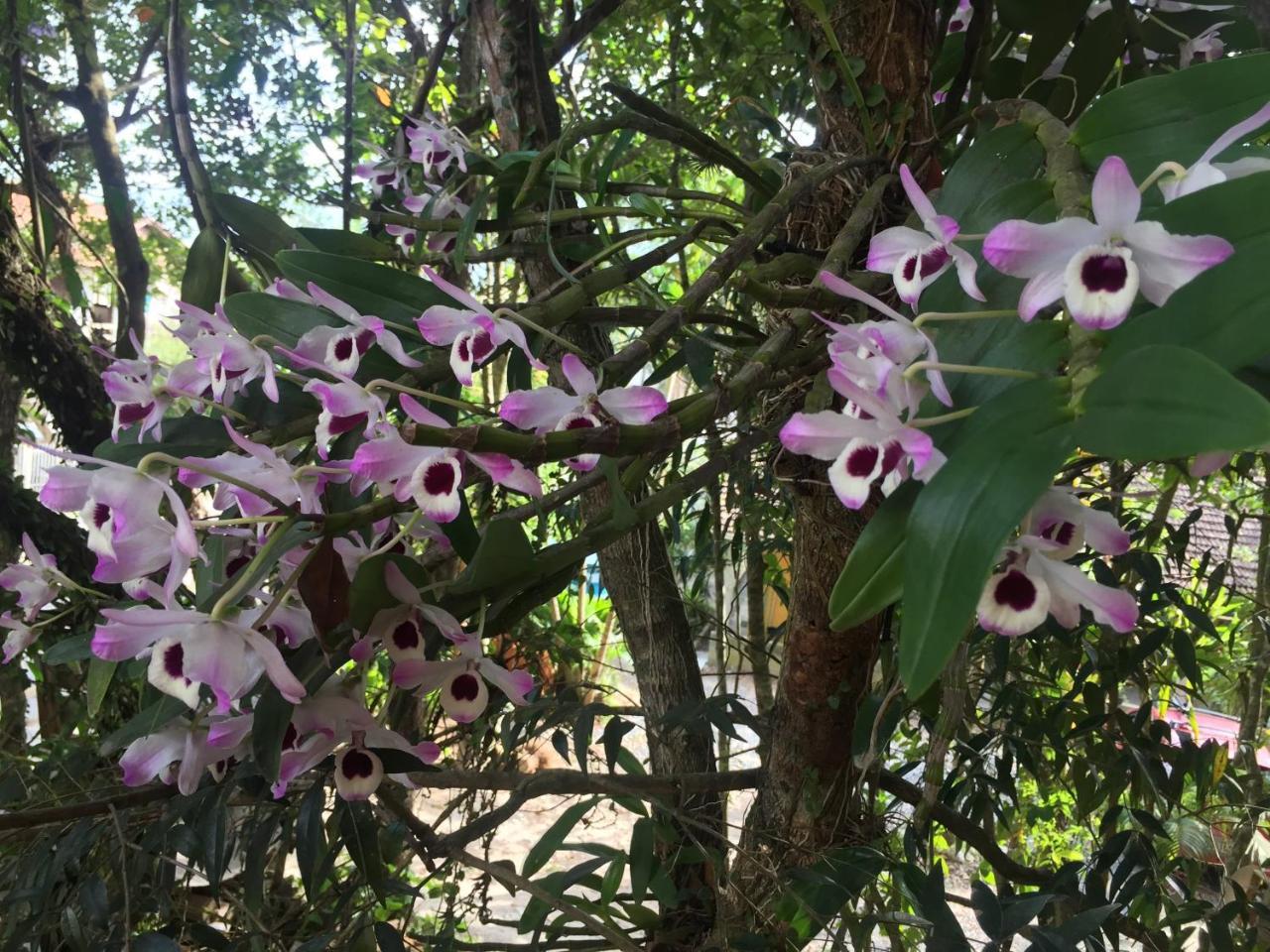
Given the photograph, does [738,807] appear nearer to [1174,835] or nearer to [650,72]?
[1174,835]

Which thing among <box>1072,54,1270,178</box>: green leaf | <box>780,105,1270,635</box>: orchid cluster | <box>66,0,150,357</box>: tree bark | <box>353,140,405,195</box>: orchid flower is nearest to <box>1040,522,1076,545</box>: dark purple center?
<box>780,105,1270,635</box>: orchid cluster

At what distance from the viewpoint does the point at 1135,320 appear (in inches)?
8.2

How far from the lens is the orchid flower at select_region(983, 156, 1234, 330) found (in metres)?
0.21

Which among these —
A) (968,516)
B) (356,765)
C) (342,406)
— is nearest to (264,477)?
(342,406)

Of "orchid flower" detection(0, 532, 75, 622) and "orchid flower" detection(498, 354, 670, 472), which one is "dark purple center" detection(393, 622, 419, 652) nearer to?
"orchid flower" detection(498, 354, 670, 472)

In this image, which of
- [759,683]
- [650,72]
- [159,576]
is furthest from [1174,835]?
[650,72]

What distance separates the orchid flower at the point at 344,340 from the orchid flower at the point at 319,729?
137mm

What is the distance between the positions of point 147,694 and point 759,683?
0.75m

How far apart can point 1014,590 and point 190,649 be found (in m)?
0.26

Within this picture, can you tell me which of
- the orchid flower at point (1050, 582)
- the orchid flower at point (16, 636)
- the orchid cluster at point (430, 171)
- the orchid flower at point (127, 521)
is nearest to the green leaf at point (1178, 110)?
the orchid flower at point (1050, 582)

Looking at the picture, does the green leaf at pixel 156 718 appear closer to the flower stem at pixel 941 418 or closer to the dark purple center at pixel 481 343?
the dark purple center at pixel 481 343

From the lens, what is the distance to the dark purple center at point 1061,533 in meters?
0.27

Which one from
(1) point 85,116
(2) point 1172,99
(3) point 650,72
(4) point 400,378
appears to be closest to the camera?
(2) point 1172,99

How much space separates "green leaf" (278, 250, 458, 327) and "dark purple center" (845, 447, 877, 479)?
255 millimetres
